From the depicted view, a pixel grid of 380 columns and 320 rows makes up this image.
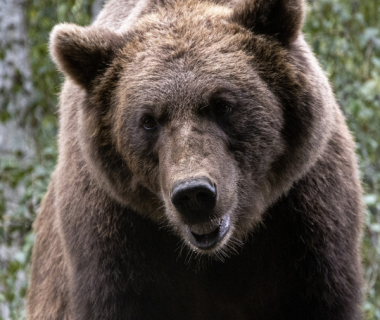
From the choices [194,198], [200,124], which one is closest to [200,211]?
[194,198]

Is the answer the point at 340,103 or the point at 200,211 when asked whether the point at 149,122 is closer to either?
the point at 200,211

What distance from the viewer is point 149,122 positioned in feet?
13.5

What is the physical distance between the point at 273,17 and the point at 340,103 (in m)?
3.76

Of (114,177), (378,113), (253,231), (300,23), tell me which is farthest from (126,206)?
(378,113)

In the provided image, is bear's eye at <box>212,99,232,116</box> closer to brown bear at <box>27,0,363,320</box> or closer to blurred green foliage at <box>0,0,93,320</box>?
brown bear at <box>27,0,363,320</box>

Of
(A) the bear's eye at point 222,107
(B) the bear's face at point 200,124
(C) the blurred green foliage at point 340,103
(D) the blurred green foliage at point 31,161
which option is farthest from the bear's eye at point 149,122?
(C) the blurred green foliage at point 340,103

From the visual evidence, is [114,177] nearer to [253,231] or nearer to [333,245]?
[253,231]

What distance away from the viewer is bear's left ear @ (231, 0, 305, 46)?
13.6ft

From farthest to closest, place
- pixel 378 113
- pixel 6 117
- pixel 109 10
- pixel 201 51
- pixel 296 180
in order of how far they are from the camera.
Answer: pixel 378 113, pixel 6 117, pixel 109 10, pixel 296 180, pixel 201 51

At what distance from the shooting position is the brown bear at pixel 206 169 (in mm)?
4016

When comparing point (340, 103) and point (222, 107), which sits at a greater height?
point (222, 107)

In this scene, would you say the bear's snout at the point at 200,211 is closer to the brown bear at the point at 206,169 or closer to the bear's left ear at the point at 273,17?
the brown bear at the point at 206,169

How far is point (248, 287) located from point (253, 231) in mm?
440

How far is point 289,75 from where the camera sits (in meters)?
4.20
